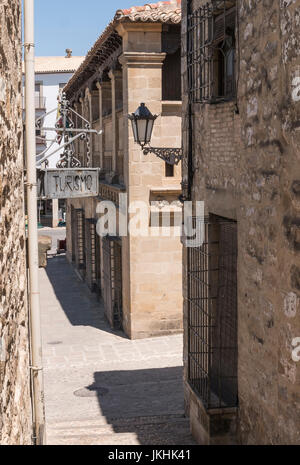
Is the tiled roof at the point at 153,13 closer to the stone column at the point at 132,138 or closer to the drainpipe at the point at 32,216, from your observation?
the stone column at the point at 132,138

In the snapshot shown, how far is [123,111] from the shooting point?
16.3 meters

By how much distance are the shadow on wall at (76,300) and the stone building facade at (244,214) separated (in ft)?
26.2

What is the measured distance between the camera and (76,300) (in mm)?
21188

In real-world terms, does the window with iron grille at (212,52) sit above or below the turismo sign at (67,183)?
above

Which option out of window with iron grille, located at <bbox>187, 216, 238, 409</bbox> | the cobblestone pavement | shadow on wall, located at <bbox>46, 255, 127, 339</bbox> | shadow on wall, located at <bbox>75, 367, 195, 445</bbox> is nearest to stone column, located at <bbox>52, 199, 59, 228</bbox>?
shadow on wall, located at <bbox>46, 255, 127, 339</bbox>

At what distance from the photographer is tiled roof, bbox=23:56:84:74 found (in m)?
50.2

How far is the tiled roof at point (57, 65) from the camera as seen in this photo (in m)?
50.2

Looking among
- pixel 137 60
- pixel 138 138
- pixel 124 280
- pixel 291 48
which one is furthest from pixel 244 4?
pixel 124 280

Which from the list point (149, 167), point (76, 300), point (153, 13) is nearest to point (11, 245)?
point (149, 167)

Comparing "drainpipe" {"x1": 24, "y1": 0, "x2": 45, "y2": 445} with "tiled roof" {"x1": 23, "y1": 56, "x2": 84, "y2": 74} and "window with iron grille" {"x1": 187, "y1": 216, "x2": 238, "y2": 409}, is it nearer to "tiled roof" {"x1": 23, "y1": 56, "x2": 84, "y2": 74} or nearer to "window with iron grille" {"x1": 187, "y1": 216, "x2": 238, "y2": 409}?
"window with iron grille" {"x1": 187, "y1": 216, "x2": 238, "y2": 409}

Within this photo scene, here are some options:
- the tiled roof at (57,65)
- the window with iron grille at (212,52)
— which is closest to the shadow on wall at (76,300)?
the window with iron grille at (212,52)

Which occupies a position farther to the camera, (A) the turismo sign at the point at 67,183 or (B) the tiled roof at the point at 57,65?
(B) the tiled roof at the point at 57,65

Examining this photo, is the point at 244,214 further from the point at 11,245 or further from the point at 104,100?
the point at 104,100

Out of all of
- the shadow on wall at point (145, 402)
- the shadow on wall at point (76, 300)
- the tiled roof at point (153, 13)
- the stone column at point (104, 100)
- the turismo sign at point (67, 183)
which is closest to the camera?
the shadow on wall at point (145, 402)
